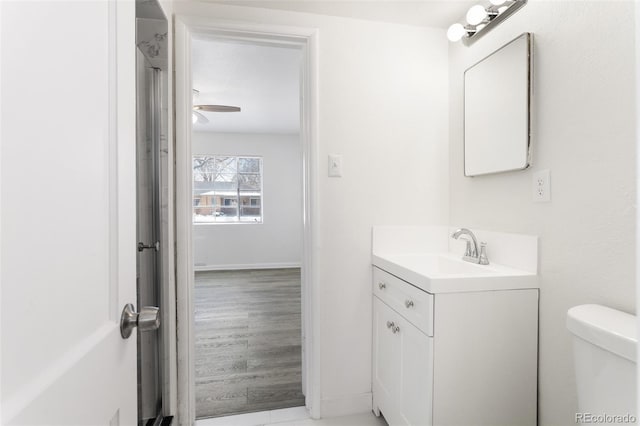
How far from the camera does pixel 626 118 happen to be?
40.6 inches

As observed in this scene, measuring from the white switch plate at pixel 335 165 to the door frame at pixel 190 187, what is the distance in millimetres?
80

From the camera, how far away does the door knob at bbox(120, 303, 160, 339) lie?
2.20ft

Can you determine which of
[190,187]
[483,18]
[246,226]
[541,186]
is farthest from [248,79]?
[246,226]

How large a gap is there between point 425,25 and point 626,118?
1.23 m

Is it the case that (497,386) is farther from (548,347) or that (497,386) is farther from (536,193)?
(536,193)

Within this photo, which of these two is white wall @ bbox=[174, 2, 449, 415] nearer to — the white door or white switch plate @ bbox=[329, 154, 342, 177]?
white switch plate @ bbox=[329, 154, 342, 177]

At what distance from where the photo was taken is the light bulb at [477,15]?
155 centimetres

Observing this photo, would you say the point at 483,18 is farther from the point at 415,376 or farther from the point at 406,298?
the point at 415,376

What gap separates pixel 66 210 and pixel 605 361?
4.28 ft

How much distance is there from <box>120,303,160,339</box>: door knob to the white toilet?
3.76 ft

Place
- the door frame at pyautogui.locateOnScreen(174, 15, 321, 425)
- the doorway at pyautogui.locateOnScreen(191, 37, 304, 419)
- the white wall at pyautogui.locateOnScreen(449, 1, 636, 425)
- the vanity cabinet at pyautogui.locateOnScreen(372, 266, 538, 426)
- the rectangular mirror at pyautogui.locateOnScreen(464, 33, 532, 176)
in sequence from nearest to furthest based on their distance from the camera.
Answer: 1. the white wall at pyautogui.locateOnScreen(449, 1, 636, 425)
2. the vanity cabinet at pyautogui.locateOnScreen(372, 266, 538, 426)
3. the rectangular mirror at pyautogui.locateOnScreen(464, 33, 532, 176)
4. the door frame at pyautogui.locateOnScreen(174, 15, 321, 425)
5. the doorway at pyautogui.locateOnScreen(191, 37, 304, 419)

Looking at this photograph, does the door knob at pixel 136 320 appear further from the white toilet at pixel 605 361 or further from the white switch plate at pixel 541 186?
the white switch plate at pixel 541 186

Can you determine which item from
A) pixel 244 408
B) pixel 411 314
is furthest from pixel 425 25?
pixel 244 408

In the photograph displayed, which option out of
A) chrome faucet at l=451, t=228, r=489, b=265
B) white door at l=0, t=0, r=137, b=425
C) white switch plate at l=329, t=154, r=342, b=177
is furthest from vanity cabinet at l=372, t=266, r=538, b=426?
white door at l=0, t=0, r=137, b=425
